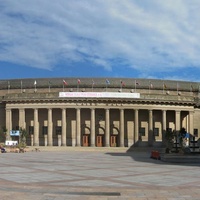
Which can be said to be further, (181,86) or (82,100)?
(181,86)

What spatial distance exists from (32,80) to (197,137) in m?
39.2

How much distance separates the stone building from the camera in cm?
7331

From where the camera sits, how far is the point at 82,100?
7288 cm

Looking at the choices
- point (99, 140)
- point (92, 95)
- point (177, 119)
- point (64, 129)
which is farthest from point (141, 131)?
point (64, 129)

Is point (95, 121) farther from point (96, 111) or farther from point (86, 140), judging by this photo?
point (86, 140)

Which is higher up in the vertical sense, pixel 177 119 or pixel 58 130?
pixel 177 119

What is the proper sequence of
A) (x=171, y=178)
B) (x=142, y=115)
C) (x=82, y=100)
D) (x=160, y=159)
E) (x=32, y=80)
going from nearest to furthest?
1. (x=171, y=178)
2. (x=160, y=159)
3. (x=82, y=100)
4. (x=142, y=115)
5. (x=32, y=80)

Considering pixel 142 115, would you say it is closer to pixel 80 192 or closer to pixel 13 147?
pixel 13 147

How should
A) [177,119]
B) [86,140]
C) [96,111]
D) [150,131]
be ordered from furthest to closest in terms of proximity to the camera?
1. [86,140]
2. [96,111]
3. [177,119]
4. [150,131]

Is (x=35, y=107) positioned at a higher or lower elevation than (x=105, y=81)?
lower

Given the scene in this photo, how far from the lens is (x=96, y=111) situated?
76.6 meters

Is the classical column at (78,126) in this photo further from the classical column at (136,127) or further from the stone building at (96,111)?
the classical column at (136,127)

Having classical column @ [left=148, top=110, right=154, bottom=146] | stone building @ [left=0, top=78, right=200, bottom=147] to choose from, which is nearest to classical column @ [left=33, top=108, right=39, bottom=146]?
stone building @ [left=0, top=78, right=200, bottom=147]

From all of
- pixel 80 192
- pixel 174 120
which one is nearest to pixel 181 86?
pixel 174 120
